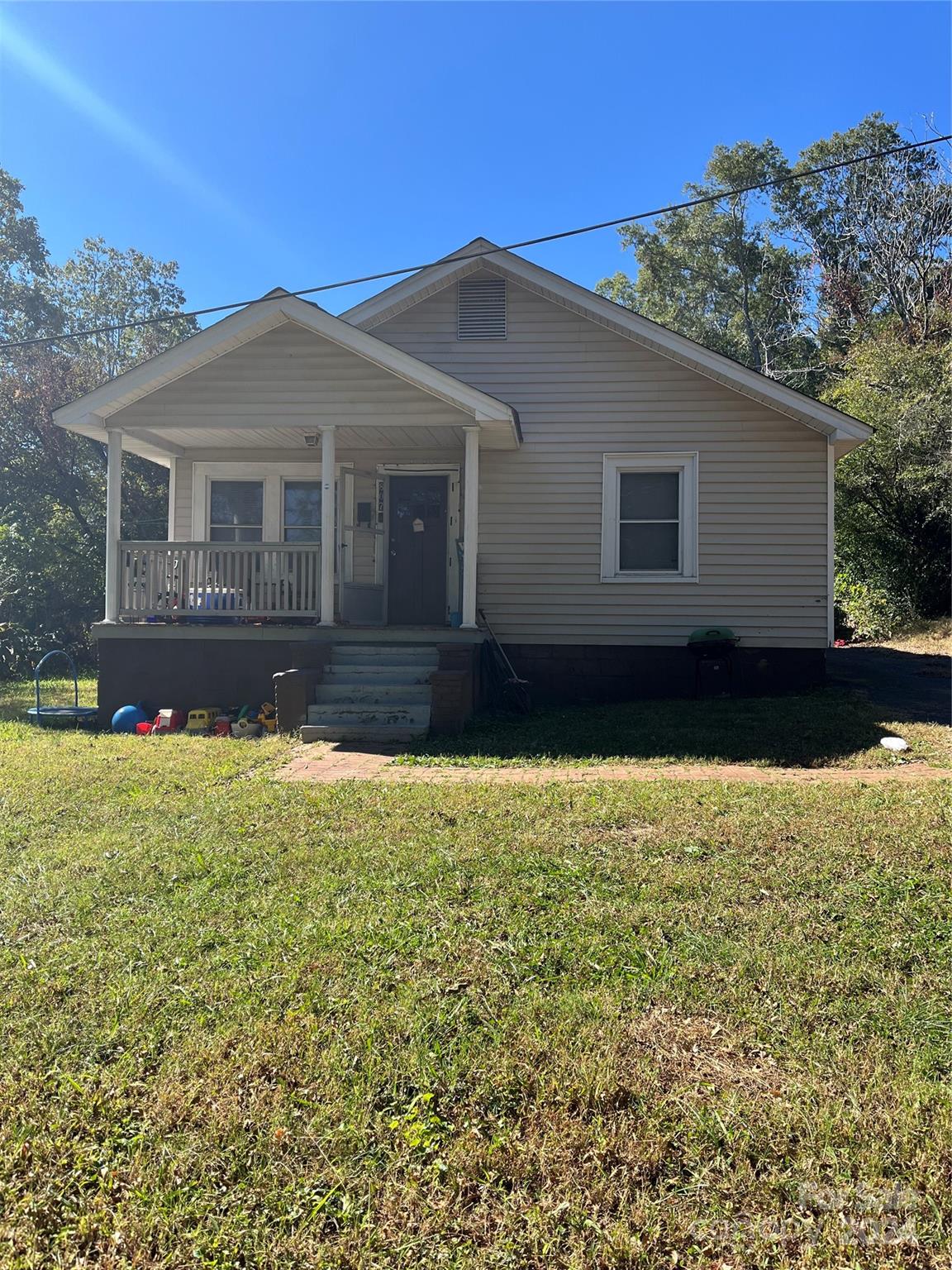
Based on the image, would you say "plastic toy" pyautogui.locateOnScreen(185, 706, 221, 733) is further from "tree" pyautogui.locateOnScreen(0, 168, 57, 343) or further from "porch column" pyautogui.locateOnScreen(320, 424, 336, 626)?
"tree" pyautogui.locateOnScreen(0, 168, 57, 343)

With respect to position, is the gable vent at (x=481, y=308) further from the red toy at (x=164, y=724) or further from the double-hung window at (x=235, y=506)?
the red toy at (x=164, y=724)

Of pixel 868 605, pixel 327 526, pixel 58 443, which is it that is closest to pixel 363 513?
pixel 327 526

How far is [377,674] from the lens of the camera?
9.50 metres

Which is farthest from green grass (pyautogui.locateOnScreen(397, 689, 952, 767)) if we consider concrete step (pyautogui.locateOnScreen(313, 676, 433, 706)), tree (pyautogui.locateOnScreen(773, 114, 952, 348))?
tree (pyautogui.locateOnScreen(773, 114, 952, 348))

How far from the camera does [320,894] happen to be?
4.20 m

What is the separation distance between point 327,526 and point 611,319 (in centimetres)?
489

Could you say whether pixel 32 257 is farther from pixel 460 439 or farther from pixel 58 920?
pixel 58 920

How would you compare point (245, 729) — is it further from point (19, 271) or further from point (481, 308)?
point (19, 271)

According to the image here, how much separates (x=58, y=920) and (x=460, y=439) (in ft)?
29.3

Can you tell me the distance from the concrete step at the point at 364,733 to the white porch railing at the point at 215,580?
200 centimetres

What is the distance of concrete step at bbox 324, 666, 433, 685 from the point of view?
30.9 ft

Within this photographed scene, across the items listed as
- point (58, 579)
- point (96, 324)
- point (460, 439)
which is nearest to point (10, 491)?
point (58, 579)

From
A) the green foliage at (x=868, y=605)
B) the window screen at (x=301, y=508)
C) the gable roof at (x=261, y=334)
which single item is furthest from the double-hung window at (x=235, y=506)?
the green foliage at (x=868, y=605)

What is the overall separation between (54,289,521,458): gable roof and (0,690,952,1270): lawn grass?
6.02m
